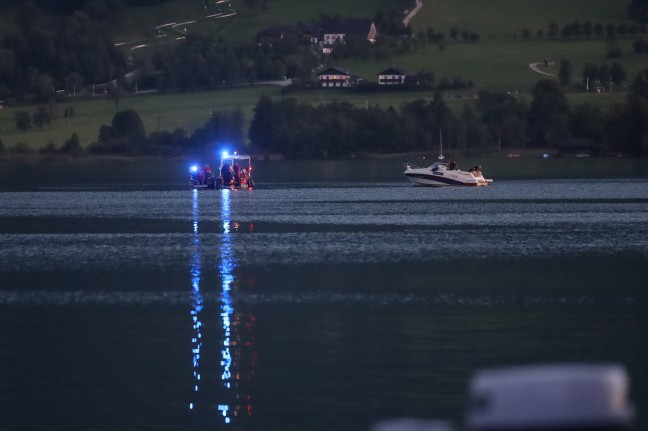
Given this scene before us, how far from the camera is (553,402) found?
3535 mm

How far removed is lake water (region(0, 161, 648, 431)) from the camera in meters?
17.0

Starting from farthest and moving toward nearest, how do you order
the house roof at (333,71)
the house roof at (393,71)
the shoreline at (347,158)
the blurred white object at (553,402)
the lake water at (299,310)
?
the house roof at (333,71) → the house roof at (393,71) → the shoreline at (347,158) → the lake water at (299,310) → the blurred white object at (553,402)

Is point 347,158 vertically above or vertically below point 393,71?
below

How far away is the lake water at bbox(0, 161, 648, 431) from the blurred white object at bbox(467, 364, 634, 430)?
11.6 metres

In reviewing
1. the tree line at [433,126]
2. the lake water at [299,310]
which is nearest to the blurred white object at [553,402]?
the lake water at [299,310]

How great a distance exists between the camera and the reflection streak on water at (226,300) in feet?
61.2

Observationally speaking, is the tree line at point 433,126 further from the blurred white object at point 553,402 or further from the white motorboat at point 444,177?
the blurred white object at point 553,402

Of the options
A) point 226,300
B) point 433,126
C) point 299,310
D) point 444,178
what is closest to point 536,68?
point 433,126

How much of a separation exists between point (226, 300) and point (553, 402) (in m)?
26.5

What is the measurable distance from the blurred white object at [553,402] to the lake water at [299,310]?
11.6 metres

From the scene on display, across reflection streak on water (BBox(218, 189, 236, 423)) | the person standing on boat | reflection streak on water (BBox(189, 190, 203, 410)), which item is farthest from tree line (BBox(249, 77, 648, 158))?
reflection streak on water (BBox(189, 190, 203, 410))

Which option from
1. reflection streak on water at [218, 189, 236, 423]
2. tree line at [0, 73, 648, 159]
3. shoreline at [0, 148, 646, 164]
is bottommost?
shoreline at [0, 148, 646, 164]

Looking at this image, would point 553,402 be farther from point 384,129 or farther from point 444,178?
point 384,129

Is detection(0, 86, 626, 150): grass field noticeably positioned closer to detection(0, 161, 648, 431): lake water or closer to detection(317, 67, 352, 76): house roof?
detection(317, 67, 352, 76): house roof
